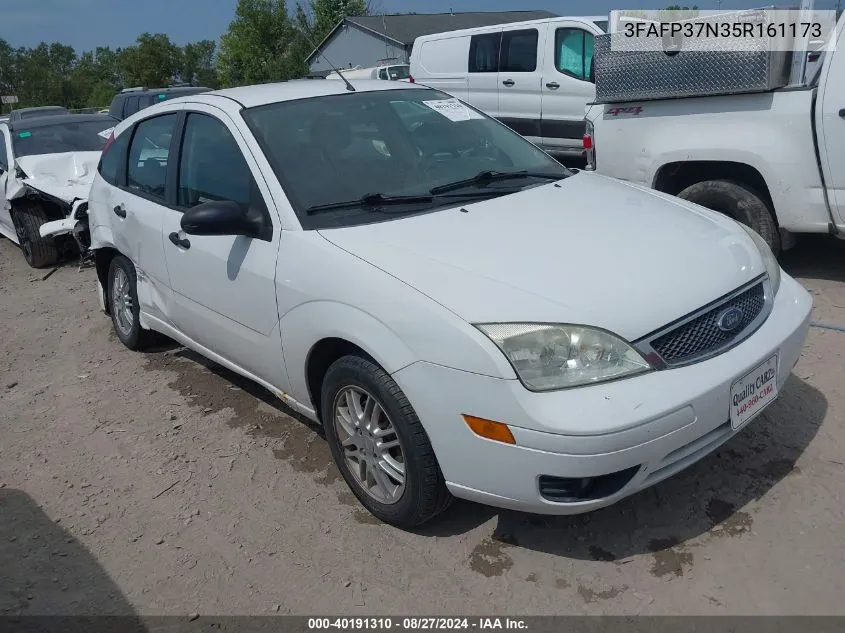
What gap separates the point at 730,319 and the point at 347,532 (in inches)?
69.0

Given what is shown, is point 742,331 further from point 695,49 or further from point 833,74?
point 695,49

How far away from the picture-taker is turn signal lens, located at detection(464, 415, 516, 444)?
8.31ft

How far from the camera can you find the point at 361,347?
9.46 ft

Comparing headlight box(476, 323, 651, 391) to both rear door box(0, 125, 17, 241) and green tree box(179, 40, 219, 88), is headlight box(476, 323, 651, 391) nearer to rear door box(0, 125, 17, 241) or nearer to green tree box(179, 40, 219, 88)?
rear door box(0, 125, 17, 241)

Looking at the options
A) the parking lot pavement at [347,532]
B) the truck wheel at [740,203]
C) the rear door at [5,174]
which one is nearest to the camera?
the parking lot pavement at [347,532]

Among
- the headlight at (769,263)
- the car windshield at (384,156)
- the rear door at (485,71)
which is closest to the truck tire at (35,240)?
the car windshield at (384,156)

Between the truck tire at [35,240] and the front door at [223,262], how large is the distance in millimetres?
4996

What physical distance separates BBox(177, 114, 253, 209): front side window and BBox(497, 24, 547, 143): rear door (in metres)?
6.93

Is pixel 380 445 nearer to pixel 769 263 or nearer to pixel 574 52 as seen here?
pixel 769 263

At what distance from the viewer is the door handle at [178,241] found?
3.94m

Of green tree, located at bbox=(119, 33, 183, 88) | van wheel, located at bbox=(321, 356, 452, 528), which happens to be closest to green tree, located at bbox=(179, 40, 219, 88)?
green tree, located at bbox=(119, 33, 183, 88)

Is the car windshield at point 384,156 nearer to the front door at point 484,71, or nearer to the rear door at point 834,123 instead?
the rear door at point 834,123

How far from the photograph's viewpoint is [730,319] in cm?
286

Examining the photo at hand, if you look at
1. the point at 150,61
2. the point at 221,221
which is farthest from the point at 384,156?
the point at 150,61
